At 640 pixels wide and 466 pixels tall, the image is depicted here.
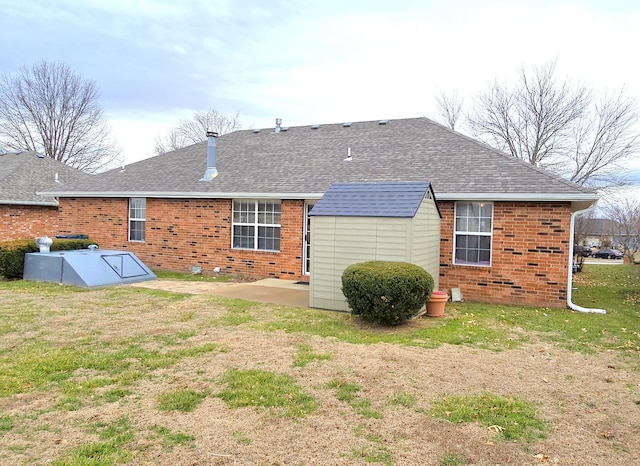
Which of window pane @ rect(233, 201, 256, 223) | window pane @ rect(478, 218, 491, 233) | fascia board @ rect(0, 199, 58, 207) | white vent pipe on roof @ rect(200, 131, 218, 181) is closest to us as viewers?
window pane @ rect(478, 218, 491, 233)

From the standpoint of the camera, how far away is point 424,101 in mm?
31875

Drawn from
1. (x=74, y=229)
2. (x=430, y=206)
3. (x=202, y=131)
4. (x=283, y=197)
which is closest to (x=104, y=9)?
(x=283, y=197)

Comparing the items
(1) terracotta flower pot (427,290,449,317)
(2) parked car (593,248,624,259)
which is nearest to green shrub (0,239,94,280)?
(1) terracotta flower pot (427,290,449,317)

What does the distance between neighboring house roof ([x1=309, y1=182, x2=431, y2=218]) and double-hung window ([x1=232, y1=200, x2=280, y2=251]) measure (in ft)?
12.1

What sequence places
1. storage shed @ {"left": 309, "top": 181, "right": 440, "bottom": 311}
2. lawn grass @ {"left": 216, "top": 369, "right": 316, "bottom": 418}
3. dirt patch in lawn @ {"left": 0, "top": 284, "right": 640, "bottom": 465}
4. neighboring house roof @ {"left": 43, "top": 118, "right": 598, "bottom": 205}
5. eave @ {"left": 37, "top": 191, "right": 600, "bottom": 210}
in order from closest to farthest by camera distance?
dirt patch in lawn @ {"left": 0, "top": 284, "right": 640, "bottom": 465} → lawn grass @ {"left": 216, "top": 369, "right": 316, "bottom": 418} → storage shed @ {"left": 309, "top": 181, "right": 440, "bottom": 311} → eave @ {"left": 37, "top": 191, "right": 600, "bottom": 210} → neighboring house roof @ {"left": 43, "top": 118, "right": 598, "bottom": 205}

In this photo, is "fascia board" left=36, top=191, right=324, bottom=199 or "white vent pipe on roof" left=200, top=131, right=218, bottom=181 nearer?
"fascia board" left=36, top=191, right=324, bottom=199

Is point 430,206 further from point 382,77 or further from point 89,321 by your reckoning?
point 382,77

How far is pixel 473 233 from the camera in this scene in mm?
10359

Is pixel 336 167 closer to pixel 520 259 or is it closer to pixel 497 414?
pixel 520 259

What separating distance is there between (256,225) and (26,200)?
1135 centimetres

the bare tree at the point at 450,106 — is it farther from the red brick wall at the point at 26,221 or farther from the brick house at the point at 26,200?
the red brick wall at the point at 26,221

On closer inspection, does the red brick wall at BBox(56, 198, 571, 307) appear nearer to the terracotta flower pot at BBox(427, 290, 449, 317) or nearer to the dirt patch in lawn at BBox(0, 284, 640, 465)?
the terracotta flower pot at BBox(427, 290, 449, 317)

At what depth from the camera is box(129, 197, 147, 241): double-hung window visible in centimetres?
1475

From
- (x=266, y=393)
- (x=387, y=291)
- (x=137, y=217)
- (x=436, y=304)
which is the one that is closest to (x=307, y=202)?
(x=436, y=304)
